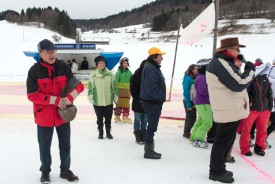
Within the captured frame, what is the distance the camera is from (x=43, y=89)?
3725mm

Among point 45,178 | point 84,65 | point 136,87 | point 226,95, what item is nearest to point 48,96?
point 45,178

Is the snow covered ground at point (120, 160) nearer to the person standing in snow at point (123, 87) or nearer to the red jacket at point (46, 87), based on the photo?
the person standing in snow at point (123, 87)

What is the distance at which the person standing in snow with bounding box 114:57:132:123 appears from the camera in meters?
7.42

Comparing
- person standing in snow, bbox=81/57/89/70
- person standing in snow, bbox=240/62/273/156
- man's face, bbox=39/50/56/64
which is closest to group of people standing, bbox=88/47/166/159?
person standing in snow, bbox=240/62/273/156

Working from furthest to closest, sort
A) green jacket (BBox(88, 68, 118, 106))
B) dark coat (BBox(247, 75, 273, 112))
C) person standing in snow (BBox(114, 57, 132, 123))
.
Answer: person standing in snow (BBox(114, 57, 132, 123)) < green jacket (BBox(88, 68, 118, 106)) < dark coat (BBox(247, 75, 273, 112))

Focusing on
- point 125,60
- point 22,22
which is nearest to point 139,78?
point 125,60

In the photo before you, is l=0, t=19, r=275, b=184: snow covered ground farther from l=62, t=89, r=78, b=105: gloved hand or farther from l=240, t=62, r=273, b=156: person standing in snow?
l=62, t=89, r=78, b=105: gloved hand

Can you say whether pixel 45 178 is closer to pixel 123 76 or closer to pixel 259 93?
pixel 259 93

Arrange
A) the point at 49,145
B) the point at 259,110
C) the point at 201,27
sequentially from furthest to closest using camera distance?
the point at 201,27, the point at 259,110, the point at 49,145

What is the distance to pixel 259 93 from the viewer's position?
495 cm

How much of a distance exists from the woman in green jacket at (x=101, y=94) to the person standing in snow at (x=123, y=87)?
1.36m

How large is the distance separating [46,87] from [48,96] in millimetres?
124

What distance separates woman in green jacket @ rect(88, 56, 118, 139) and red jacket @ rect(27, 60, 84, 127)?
203 cm

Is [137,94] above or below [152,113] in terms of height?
above
